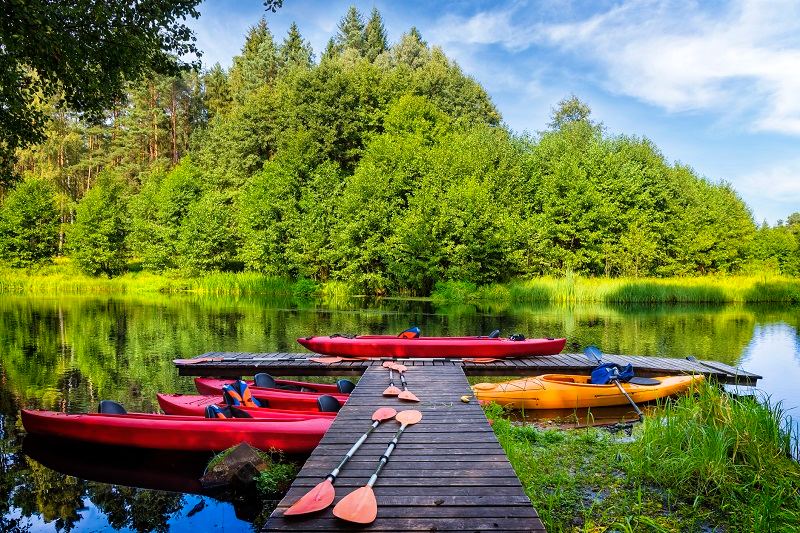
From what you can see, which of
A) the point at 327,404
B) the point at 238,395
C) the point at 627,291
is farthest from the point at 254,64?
the point at 327,404

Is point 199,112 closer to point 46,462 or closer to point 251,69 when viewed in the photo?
point 251,69

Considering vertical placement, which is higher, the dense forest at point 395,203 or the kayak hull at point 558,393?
the dense forest at point 395,203

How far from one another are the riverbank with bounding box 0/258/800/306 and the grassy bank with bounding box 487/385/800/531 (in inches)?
790

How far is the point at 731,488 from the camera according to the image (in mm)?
4633

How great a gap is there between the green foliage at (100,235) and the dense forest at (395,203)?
114mm

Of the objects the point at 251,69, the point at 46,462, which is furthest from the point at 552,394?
the point at 251,69

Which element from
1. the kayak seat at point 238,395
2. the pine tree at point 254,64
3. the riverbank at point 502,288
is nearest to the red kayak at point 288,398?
the kayak seat at point 238,395

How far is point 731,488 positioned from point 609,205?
101 feet

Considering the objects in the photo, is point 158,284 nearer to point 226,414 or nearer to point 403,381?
point 226,414

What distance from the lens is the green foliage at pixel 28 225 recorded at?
117 ft

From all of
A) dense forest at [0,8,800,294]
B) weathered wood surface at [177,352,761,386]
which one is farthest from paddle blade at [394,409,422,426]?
dense forest at [0,8,800,294]

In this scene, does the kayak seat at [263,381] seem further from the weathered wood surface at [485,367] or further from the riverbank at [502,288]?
the riverbank at [502,288]

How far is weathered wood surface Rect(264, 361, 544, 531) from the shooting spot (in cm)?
314

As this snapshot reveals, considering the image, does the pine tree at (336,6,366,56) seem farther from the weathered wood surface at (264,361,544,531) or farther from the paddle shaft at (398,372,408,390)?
the weathered wood surface at (264,361,544,531)
